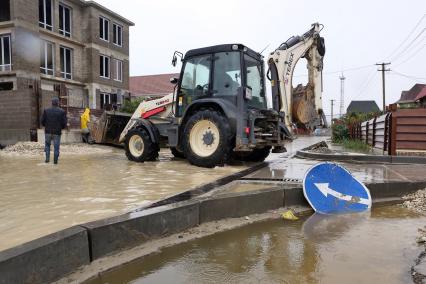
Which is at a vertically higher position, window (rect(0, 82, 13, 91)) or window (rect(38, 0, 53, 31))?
window (rect(38, 0, 53, 31))

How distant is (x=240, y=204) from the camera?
494 centimetres

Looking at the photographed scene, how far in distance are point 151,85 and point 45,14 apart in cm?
1922

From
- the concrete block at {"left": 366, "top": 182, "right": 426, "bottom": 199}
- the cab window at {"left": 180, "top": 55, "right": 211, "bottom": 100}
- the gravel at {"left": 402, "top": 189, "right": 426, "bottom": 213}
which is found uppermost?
the cab window at {"left": 180, "top": 55, "right": 211, "bottom": 100}

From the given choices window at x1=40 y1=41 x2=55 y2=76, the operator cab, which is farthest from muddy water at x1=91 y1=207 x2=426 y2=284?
window at x1=40 y1=41 x2=55 y2=76

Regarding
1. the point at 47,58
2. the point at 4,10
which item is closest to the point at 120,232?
the point at 47,58

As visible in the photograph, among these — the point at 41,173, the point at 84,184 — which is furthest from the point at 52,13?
the point at 84,184

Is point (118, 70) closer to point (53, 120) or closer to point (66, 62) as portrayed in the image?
point (66, 62)

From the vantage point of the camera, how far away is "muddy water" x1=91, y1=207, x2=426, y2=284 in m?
3.04

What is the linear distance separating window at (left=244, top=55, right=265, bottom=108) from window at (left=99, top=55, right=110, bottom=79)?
22.2m

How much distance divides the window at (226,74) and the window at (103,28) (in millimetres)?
22994

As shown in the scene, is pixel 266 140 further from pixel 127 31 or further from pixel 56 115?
pixel 127 31

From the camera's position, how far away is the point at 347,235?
4199 millimetres

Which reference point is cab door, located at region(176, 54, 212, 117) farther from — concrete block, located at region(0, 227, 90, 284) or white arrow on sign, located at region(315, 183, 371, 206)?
concrete block, located at region(0, 227, 90, 284)

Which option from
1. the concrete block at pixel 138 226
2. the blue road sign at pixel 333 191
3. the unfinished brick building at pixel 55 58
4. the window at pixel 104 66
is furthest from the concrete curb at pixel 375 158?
the window at pixel 104 66
